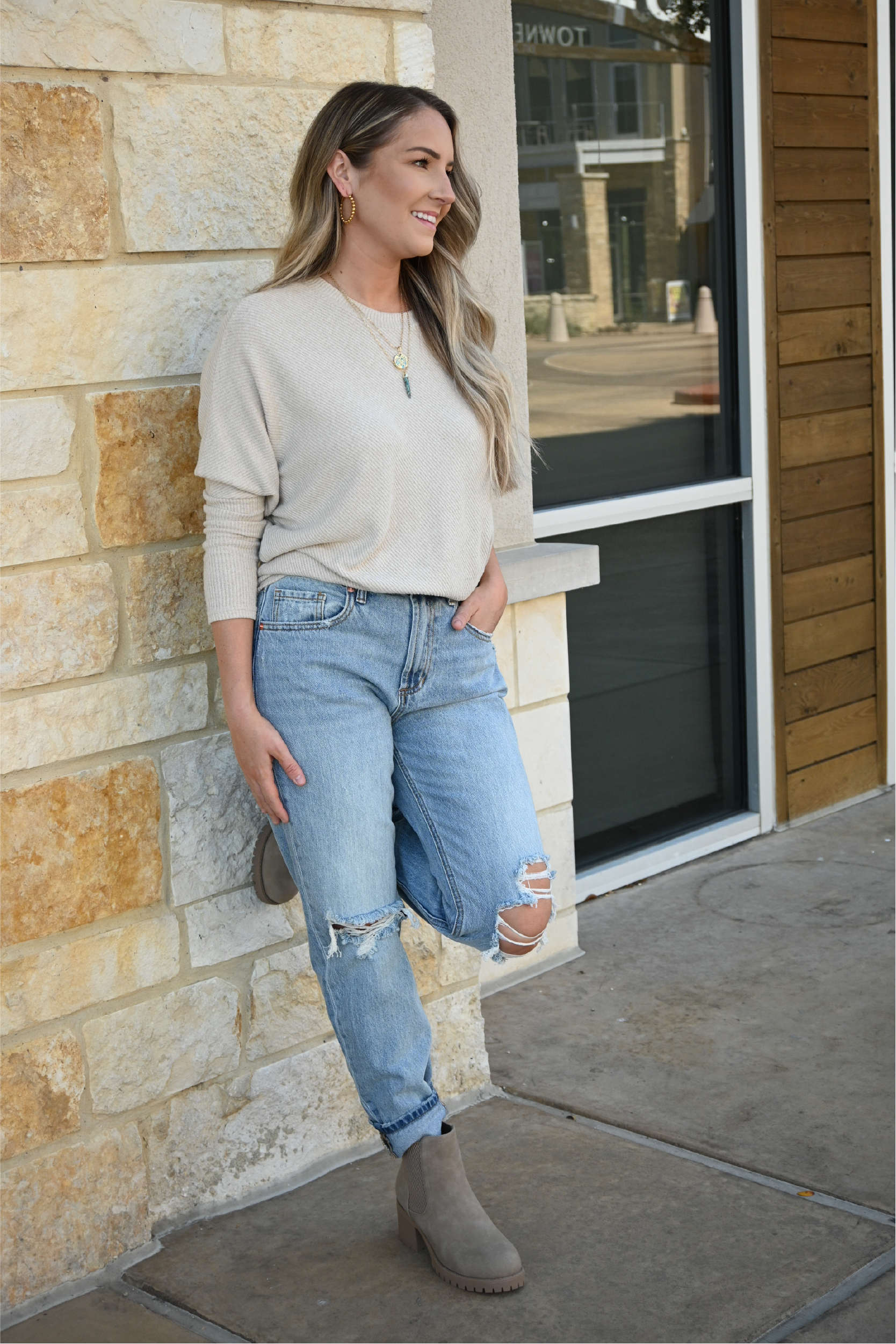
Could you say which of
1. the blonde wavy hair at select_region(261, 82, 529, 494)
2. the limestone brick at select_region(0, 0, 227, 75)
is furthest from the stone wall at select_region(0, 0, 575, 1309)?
the blonde wavy hair at select_region(261, 82, 529, 494)

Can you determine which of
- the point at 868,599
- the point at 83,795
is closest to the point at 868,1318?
the point at 83,795

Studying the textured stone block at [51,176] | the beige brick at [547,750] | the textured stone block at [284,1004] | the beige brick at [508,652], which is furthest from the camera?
the beige brick at [547,750]

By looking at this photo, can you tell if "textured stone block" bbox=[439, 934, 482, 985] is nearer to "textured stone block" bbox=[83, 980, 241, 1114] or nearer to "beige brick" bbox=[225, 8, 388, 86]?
"textured stone block" bbox=[83, 980, 241, 1114]

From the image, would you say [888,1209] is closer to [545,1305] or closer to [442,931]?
[545,1305]

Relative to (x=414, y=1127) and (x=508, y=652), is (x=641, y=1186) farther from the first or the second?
(x=508, y=652)

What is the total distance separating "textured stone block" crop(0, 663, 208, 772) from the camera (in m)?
2.51

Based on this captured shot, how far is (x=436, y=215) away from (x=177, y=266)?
0.46 metres

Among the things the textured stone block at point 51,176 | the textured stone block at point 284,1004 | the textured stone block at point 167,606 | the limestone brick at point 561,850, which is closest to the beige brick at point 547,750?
the limestone brick at point 561,850

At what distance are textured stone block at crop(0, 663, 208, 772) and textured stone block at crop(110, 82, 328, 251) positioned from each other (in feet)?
2.40

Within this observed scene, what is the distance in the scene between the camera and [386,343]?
2.57 meters

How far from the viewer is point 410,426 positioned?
2.50 meters

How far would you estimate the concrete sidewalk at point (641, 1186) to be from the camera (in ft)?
8.13

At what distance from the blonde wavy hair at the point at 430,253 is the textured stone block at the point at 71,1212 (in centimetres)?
134

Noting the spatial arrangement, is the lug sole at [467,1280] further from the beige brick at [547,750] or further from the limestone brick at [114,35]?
the limestone brick at [114,35]
